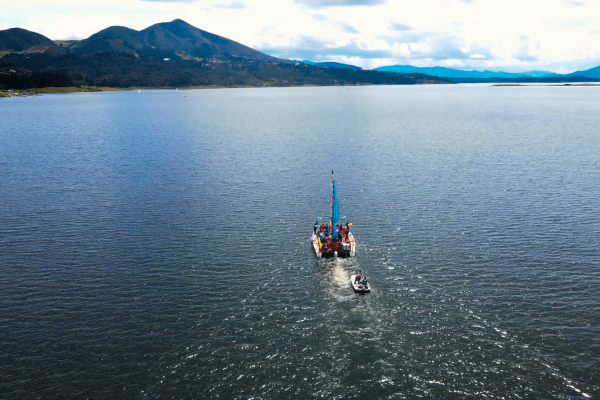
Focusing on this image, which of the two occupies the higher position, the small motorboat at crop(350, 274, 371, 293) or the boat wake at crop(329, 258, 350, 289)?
the small motorboat at crop(350, 274, 371, 293)

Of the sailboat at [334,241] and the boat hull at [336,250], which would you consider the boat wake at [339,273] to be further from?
the sailboat at [334,241]

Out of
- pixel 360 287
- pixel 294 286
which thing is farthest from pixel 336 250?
pixel 360 287

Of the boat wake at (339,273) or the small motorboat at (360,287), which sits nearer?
the small motorboat at (360,287)

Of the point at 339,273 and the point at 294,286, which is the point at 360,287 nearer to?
the point at 339,273

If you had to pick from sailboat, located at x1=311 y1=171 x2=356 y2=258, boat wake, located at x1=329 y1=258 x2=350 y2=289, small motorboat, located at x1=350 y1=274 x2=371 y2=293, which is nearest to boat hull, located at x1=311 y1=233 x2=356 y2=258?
sailboat, located at x1=311 y1=171 x2=356 y2=258

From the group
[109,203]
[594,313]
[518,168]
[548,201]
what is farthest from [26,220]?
[518,168]

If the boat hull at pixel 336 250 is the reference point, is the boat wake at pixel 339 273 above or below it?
below

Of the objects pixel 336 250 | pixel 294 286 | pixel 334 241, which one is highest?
pixel 334 241

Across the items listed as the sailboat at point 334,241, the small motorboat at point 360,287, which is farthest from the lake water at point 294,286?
the sailboat at point 334,241

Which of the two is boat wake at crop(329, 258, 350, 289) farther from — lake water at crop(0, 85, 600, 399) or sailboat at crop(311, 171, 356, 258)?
sailboat at crop(311, 171, 356, 258)
